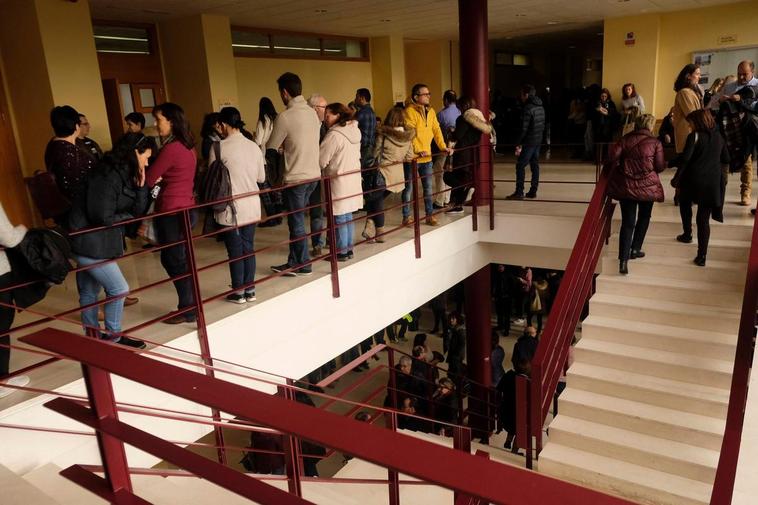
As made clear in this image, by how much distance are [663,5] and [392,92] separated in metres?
5.07

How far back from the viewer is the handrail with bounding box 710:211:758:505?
116 inches

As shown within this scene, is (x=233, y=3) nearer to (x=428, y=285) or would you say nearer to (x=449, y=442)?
(x=428, y=285)

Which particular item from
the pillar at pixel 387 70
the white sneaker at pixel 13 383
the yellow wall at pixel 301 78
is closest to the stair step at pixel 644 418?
the white sneaker at pixel 13 383

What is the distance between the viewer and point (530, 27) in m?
11.5

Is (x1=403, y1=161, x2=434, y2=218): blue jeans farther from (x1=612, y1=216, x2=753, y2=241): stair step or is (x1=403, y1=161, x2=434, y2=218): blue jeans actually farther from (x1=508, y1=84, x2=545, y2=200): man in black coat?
(x1=612, y1=216, x2=753, y2=241): stair step

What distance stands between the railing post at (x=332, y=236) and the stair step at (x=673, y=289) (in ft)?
7.87

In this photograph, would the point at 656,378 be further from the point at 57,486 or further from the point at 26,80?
the point at 26,80

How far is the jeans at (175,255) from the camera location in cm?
381

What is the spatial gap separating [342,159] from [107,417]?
12.2ft

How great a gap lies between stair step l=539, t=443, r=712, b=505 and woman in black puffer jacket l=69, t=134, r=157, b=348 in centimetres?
307

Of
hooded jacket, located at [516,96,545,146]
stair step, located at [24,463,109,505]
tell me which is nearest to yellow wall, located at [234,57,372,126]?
hooded jacket, located at [516,96,545,146]

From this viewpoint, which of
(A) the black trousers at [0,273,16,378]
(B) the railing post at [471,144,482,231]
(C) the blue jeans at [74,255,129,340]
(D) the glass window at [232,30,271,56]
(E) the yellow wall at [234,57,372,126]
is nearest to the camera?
(A) the black trousers at [0,273,16,378]

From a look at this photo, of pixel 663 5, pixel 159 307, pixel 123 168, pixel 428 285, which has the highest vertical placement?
pixel 663 5

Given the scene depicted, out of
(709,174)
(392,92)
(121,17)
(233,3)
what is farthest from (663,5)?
(121,17)
